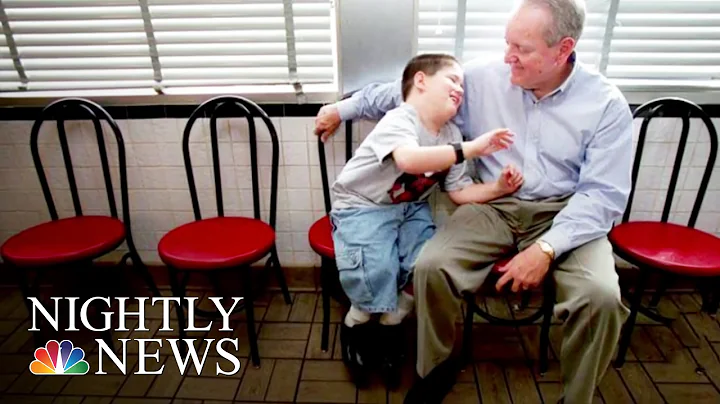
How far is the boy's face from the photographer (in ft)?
5.14

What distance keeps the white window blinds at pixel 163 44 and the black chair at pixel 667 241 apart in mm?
1344

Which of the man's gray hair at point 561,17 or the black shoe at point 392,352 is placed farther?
the black shoe at point 392,352

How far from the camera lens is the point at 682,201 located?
2.14 meters

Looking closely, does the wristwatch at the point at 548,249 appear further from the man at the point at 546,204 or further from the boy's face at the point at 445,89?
the boy's face at the point at 445,89

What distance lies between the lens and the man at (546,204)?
143 centimetres

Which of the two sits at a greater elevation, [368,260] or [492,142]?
[492,142]

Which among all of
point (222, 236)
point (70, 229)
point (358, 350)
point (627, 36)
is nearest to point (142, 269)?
point (70, 229)

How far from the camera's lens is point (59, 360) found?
76.4 inches

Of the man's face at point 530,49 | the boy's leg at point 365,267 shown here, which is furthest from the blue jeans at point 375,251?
the man's face at point 530,49

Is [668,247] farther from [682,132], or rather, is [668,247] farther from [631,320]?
[682,132]

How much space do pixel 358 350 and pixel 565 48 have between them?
4.23 ft

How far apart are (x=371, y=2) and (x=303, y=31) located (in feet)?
1.03

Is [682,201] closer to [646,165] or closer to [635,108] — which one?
[646,165]

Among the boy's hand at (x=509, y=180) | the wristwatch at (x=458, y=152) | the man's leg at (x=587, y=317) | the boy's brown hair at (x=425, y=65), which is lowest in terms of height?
the man's leg at (x=587, y=317)
